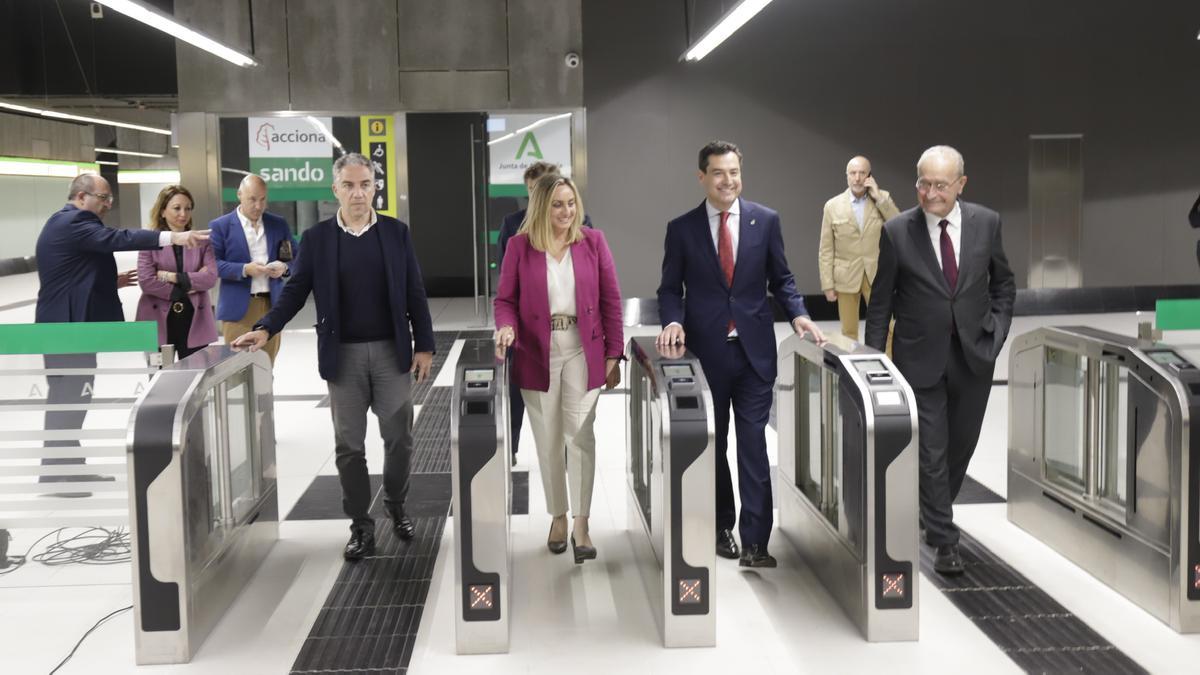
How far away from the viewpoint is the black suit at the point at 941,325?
13.7 ft

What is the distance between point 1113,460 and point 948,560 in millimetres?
701

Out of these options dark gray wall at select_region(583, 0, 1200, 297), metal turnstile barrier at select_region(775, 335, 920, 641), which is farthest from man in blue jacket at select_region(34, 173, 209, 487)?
dark gray wall at select_region(583, 0, 1200, 297)

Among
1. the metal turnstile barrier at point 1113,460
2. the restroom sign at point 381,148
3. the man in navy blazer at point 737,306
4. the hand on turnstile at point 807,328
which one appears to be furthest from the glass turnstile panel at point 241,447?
the restroom sign at point 381,148

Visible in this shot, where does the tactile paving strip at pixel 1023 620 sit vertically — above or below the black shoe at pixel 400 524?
below

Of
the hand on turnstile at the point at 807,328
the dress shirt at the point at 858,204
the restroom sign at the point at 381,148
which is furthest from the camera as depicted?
the restroom sign at the point at 381,148

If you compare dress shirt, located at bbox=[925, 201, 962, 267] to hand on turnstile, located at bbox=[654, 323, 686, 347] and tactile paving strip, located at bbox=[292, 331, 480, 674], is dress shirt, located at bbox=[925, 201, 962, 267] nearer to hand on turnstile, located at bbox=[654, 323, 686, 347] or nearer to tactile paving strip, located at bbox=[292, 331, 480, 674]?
hand on turnstile, located at bbox=[654, 323, 686, 347]

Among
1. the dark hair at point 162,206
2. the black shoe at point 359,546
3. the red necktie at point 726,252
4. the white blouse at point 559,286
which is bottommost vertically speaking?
the black shoe at point 359,546

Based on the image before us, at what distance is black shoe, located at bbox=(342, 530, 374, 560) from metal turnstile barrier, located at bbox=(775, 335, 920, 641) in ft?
5.81

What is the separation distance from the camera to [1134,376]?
3855mm

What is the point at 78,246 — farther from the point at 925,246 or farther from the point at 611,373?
the point at 925,246

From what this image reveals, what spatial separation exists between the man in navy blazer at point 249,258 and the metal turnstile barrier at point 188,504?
6.15ft

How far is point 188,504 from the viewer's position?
3584 millimetres

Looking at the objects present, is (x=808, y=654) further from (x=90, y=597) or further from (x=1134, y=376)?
(x=90, y=597)

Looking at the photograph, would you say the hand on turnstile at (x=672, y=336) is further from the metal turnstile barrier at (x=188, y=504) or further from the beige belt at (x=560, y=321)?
the metal turnstile barrier at (x=188, y=504)
